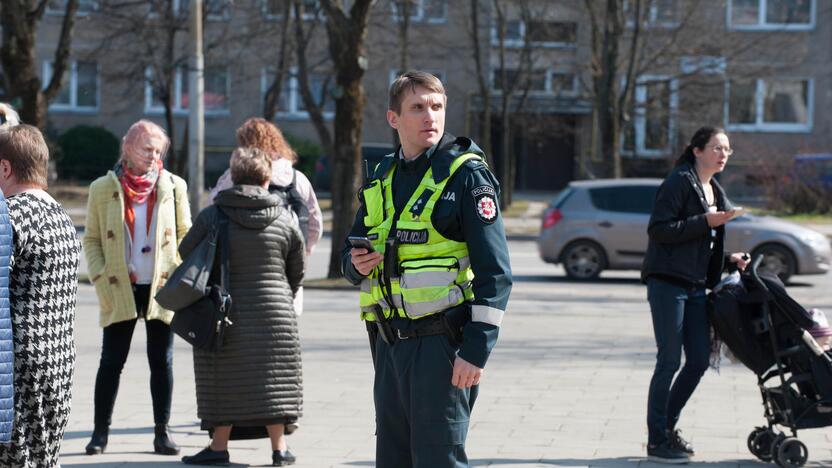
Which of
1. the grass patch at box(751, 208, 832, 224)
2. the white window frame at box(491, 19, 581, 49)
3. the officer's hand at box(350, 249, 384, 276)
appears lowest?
the grass patch at box(751, 208, 832, 224)

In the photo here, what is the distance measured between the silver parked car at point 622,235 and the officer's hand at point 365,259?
48.7ft

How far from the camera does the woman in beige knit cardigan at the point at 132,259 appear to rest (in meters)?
7.27

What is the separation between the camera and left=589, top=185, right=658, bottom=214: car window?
1920cm

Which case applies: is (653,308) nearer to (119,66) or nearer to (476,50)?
(476,50)

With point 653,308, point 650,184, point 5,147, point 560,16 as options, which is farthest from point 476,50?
point 5,147

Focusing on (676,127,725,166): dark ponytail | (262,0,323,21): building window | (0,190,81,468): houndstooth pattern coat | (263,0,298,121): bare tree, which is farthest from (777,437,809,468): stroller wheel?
(263,0,298,121): bare tree

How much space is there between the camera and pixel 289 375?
6.94m

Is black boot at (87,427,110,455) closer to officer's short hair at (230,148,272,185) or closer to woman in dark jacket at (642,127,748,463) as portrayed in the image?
officer's short hair at (230,148,272,185)

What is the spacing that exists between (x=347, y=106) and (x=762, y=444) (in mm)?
11442

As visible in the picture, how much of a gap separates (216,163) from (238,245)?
35.0 m

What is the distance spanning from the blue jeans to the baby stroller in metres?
0.10

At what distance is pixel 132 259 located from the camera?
289 inches

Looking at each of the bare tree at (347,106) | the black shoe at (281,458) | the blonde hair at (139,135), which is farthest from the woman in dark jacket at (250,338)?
the bare tree at (347,106)

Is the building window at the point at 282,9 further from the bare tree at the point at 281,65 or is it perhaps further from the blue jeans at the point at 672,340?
the blue jeans at the point at 672,340
